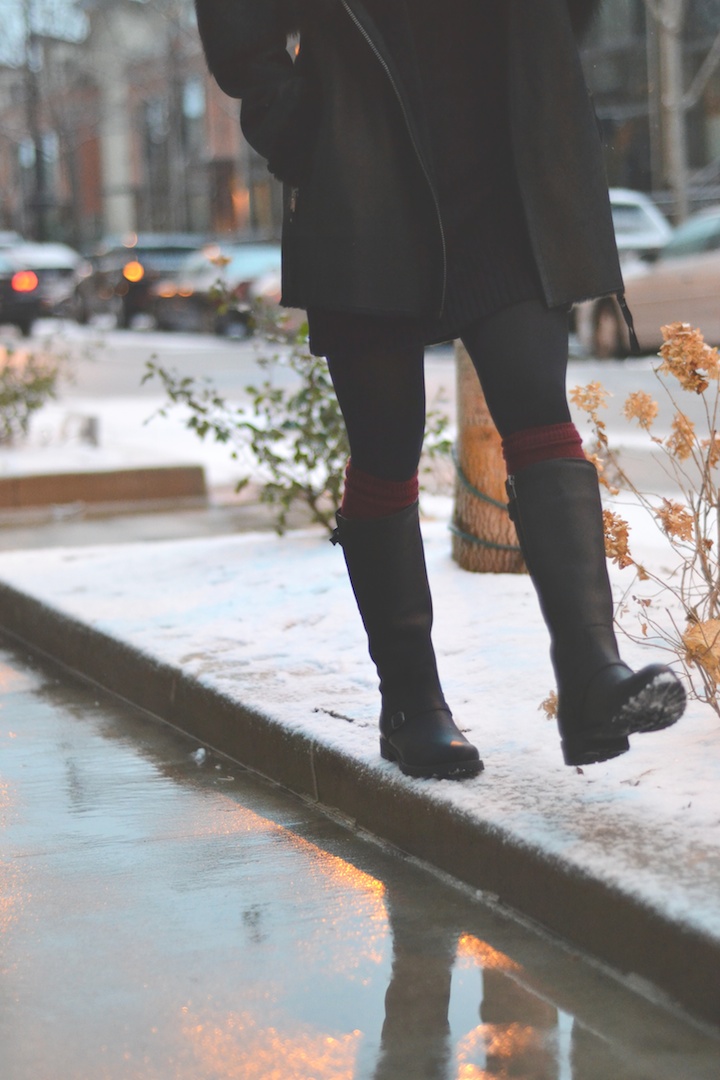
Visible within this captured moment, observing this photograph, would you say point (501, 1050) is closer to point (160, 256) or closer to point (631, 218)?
point (631, 218)

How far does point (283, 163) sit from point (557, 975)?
52.7 inches

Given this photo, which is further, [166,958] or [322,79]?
[322,79]

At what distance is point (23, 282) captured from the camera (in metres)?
29.9

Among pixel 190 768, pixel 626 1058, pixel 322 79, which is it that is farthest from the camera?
pixel 190 768

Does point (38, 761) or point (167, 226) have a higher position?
point (167, 226)

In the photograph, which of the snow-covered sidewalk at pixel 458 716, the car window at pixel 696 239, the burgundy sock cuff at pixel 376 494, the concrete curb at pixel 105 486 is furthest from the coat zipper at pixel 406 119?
the car window at pixel 696 239

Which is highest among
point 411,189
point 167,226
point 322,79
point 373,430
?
point 167,226

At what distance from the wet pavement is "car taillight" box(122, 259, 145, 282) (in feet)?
87.9

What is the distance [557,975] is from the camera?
2.31 m

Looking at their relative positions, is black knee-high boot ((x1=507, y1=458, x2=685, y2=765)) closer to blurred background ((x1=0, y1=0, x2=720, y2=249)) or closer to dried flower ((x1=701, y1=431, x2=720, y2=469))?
dried flower ((x1=701, y1=431, x2=720, y2=469))

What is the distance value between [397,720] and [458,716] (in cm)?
34

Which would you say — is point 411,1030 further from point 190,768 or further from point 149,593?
point 149,593

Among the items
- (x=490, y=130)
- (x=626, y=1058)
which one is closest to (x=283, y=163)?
(x=490, y=130)

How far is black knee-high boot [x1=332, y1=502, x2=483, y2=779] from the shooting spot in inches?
115
